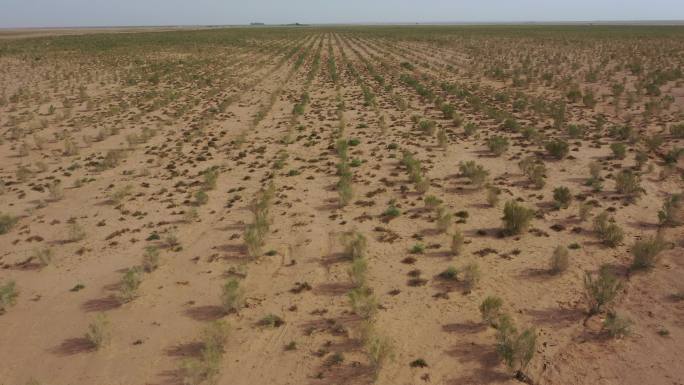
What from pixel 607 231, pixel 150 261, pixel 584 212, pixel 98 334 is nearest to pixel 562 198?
pixel 584 212

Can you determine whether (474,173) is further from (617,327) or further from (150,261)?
(150,261)

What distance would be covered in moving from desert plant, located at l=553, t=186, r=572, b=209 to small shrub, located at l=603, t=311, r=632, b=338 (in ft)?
16.9

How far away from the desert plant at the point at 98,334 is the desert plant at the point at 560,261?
348 inches

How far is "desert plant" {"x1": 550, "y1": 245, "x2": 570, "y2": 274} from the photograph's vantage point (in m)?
9.12

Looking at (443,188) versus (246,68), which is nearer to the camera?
(443,188)

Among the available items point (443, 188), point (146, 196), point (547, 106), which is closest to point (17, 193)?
point (146, 196)

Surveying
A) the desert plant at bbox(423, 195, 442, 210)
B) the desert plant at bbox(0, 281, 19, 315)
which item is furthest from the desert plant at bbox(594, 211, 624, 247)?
the desert plant at bbox(0, 281, 19, 315)

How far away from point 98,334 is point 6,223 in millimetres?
6766

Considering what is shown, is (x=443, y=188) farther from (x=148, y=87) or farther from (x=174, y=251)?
(x=148, y=87)

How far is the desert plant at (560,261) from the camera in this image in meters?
9.12

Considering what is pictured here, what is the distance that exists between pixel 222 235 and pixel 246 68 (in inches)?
1457

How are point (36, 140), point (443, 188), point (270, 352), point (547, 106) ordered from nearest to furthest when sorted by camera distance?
point (270, 352)
point (443, 188)
point (36, 140)
point (547, 106)

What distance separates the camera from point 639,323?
24.9 feet

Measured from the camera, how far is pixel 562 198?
39.8ft
